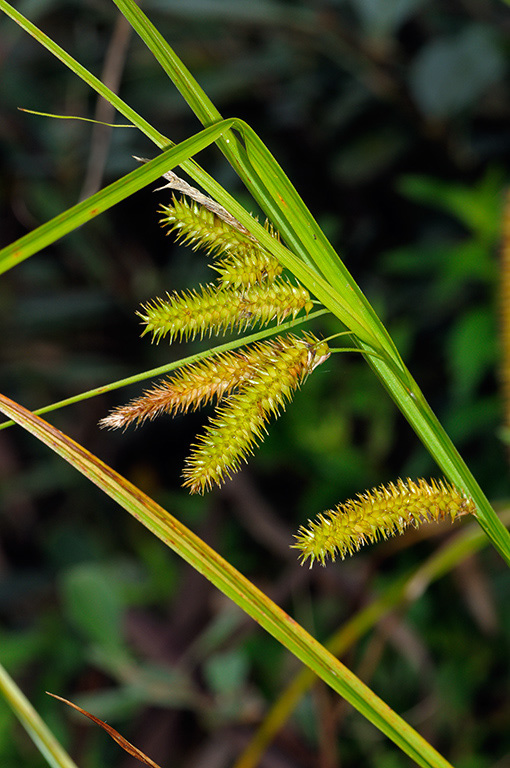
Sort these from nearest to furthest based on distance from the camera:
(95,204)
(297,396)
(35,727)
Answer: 1. (95,204)
2. (35,727)
3. (297,396)

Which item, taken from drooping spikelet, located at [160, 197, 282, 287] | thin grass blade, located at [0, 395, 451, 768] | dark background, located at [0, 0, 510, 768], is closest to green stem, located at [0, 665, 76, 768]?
thin grass blade, located at [0, 395, 451, 768]

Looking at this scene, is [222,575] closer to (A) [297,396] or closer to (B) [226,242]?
(B) [226,242]

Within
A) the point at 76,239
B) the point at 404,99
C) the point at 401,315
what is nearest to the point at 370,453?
the point at 401,315

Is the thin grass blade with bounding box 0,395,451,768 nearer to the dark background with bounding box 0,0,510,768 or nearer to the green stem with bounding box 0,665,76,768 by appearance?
the green stem with bounding box 0,665,76,768

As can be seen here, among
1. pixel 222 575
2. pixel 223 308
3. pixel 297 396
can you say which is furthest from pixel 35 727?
pixel 297 396

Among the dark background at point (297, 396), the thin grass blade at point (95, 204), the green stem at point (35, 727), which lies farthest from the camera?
the dark background at point (297, 396)

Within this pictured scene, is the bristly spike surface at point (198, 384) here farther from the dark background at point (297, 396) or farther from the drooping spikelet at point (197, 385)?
the dark background at point (297, 396)

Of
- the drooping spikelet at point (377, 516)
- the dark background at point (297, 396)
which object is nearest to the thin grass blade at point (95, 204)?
the drooping spikelet at point (377, 516)
